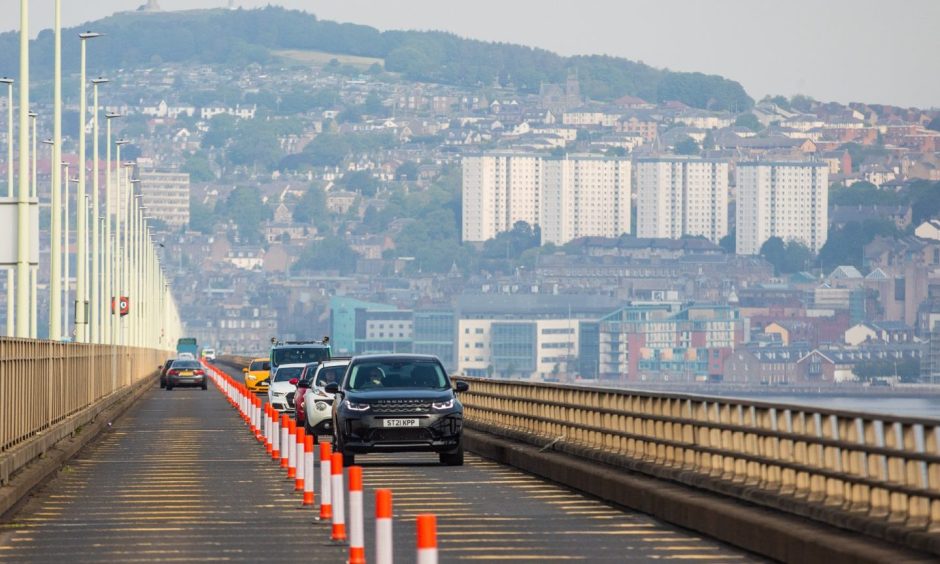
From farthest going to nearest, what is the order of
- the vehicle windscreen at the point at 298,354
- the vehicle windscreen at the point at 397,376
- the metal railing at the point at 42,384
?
the vehicle windscreen at the point at 298,354, the vehicle windscreen at the point at 397,376, the metal railing at the point at 42,384

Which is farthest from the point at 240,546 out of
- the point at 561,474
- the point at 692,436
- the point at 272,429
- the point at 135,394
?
the point at 135,394

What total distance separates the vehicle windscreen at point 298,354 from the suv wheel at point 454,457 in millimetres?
29629

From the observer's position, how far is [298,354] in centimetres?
5947

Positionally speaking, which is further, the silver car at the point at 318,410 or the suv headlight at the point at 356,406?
the silver car at the point at 318,410

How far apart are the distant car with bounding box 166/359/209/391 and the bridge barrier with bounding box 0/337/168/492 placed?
122ft

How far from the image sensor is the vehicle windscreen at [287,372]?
52781 mm

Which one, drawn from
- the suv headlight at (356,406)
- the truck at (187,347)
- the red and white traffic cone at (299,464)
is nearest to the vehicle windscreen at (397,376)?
the suv headlight at (356,406)

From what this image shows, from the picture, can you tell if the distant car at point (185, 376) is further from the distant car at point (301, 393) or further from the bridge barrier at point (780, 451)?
the bridge barrier at point (780, 451)

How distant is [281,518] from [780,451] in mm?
4803

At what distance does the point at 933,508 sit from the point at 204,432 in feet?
97.9

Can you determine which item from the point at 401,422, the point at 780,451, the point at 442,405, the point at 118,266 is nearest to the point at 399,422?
the point at 401,422

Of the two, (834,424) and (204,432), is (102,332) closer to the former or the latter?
(204,432)

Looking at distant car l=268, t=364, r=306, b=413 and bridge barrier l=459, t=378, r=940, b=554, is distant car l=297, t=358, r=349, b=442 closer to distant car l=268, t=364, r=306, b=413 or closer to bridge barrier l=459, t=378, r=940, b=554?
bridge barrier l=459, t=378, r=940, b=554

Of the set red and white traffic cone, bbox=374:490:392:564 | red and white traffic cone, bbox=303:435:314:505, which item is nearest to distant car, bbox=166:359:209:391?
red and white traffic cone, bbox=303:435:314:505
